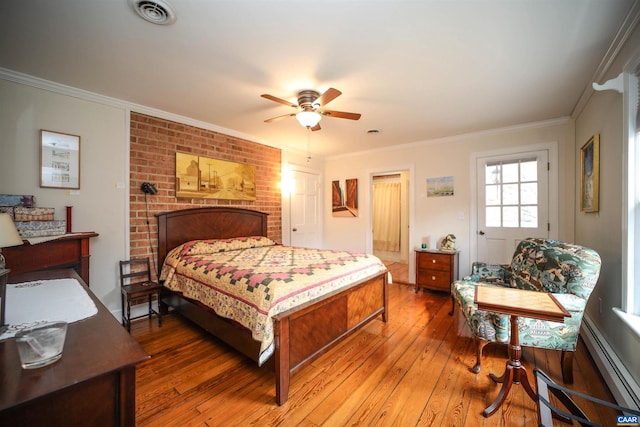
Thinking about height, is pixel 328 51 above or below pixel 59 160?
above

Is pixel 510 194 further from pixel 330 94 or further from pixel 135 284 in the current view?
pixel 135 284

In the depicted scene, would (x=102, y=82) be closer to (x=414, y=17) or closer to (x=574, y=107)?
(x=414, y=17)

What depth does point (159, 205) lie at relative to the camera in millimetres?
3125

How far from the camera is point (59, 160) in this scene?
2.46m

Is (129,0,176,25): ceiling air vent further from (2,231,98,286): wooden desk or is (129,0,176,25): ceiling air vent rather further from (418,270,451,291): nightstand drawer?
(418,270,451,291): nightstand drawer

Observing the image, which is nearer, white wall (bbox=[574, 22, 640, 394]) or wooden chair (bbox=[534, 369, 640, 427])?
wooden chair (bbox=[534, 369, 640, 427])

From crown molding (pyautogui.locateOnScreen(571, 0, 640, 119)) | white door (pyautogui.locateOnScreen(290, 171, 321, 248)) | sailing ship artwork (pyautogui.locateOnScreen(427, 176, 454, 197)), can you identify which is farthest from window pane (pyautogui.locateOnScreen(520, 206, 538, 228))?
white door (pyautogui.locateOnScreen(290, 171, 321, 248))

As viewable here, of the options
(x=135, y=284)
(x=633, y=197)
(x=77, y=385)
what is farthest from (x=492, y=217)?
(x=135, y=284)

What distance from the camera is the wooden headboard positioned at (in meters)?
3.12

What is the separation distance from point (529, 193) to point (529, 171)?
0.95 ft

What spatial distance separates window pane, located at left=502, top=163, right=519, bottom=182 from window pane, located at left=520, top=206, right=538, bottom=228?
0.41 meters

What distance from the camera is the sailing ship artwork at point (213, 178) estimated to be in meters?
3.31

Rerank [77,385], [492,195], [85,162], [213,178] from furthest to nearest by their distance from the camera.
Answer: [492,195]
[213,178]
[85,162]
[77,385]

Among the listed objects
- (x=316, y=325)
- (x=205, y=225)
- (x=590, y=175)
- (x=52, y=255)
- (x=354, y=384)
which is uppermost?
(x=590, y=175)
